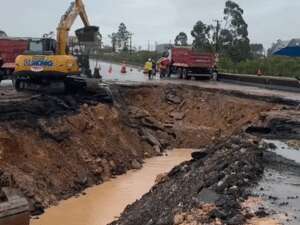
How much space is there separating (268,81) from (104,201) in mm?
20270

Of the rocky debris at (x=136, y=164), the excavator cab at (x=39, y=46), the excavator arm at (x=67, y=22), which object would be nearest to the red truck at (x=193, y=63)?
the excavator arm at (x=67, y=22)

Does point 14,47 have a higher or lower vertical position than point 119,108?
higher

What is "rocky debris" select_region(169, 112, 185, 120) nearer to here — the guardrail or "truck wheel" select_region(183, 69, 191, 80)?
the guardrail

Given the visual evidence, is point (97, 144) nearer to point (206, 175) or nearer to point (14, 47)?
point (206, 175)

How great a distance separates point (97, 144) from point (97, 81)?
576 centimetres

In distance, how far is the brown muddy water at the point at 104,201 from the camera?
15961mm

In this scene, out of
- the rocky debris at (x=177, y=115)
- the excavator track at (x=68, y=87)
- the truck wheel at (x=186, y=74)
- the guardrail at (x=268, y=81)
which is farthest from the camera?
the truck wheel at (x=186, y=74)

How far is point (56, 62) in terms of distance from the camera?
78.9ft

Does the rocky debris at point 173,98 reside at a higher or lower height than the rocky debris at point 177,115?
higher

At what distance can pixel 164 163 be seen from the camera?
78.4 feet

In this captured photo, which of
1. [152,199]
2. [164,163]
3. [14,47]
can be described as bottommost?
[164,163]

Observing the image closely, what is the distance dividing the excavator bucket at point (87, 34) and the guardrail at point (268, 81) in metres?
11.9

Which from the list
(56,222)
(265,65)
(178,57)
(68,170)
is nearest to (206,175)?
(56,222)

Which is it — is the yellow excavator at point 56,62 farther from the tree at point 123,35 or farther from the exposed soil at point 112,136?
the tree at point 123,35
